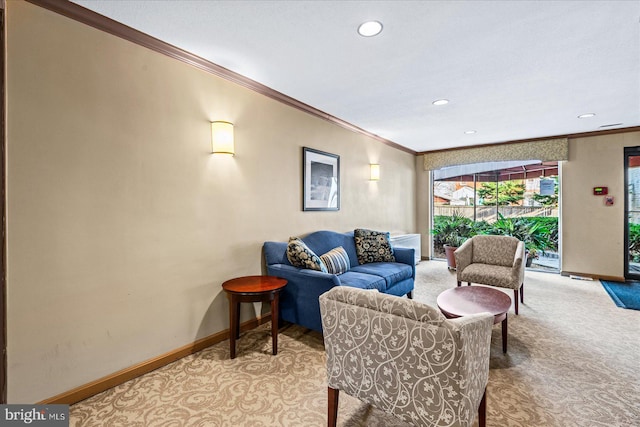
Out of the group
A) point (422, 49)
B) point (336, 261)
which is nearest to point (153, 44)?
point (422, 49)

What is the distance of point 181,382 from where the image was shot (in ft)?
6.62

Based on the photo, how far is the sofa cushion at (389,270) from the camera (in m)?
3.19

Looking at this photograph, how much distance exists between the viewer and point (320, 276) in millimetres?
2498

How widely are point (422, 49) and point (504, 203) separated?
473 cm

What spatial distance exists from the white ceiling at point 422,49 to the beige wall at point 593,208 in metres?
1.09

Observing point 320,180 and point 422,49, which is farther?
point 320,180

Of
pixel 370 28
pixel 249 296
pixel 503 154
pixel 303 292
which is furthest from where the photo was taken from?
pixel 503 154

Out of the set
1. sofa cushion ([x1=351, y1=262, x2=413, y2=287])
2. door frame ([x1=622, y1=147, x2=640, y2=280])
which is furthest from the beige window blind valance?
sofa cushion ([x1=351, y1=262, x2=413, y2=287])

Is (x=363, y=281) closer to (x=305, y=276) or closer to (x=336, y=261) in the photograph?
(x=336, y=261)

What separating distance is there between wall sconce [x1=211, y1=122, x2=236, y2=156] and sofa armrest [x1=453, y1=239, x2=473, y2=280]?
9.97 ft

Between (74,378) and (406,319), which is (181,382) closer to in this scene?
(74,378)

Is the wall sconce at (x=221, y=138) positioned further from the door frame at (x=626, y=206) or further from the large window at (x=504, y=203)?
the door frame at (x=626, y=206)

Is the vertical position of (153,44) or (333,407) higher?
(153,44)

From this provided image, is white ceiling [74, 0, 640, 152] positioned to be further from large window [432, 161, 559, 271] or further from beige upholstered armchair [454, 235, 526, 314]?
large window [432, 161, 559, 271]
